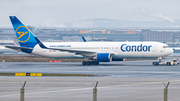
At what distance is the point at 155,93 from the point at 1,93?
10099 mm

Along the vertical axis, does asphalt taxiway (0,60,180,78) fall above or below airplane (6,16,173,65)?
below

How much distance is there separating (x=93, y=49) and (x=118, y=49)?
4.98 m

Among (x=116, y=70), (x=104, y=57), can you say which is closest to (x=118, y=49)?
(x=104, y=57)

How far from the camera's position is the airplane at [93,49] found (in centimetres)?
5122

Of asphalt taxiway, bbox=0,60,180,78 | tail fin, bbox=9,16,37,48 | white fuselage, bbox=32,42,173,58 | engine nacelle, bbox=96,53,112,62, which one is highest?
tail fin, bbox=9,16,37,48

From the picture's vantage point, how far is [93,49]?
54.4 meters

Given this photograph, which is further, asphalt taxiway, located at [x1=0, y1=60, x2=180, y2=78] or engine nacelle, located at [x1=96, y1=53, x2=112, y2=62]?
engine nacelle, located at [x1=96, y1=53, x2=112, y2=62]

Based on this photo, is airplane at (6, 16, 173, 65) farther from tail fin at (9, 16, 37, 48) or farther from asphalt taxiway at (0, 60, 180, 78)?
asphalt taxiway at (0, 60, 180, 78)

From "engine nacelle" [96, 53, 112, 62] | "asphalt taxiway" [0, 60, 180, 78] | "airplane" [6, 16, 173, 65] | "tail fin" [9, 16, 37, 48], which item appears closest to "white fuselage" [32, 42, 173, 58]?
"airplane" [6, 16, 173, 65]

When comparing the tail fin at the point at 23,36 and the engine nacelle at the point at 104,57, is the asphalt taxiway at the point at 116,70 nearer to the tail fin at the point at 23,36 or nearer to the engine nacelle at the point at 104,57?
the engine nacelle at the point at 104,57

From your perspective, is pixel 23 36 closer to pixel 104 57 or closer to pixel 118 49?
pixel 104 57

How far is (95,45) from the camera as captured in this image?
54.7m

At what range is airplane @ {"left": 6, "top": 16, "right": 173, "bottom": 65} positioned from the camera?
168 feet

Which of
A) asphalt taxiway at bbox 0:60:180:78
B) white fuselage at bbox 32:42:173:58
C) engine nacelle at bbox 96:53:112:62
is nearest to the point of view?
asphalt taxiway at bbox 0:60:180:78
